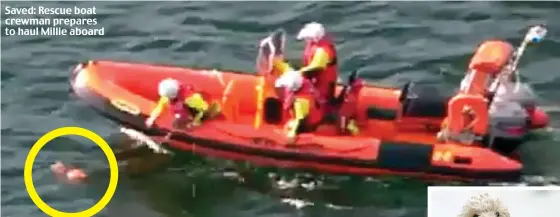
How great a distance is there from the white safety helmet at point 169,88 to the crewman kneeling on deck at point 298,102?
15.8 inches

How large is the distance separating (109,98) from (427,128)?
4.17ft

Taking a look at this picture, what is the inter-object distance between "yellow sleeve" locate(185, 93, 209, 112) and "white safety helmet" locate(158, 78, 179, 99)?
0.07 meters

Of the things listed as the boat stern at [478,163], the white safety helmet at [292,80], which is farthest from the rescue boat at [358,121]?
the white safety helmet at [292,80]

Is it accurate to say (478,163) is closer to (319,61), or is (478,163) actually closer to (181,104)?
(319,61)

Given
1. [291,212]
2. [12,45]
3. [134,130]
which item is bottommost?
[291,212]

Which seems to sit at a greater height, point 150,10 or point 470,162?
point 150,10

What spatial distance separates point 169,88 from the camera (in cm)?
459

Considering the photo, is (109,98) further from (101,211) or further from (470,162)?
(470,162)

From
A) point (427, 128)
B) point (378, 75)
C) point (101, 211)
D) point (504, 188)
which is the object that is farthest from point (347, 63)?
point (101, 211)

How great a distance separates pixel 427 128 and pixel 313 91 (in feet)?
1.60

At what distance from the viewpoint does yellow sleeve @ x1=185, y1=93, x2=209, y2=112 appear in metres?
4.65

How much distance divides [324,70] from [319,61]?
2.0 inches

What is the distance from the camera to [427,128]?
15.4 ft

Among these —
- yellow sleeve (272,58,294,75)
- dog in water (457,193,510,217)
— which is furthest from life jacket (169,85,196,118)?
dog in water (457,193,510,217)
